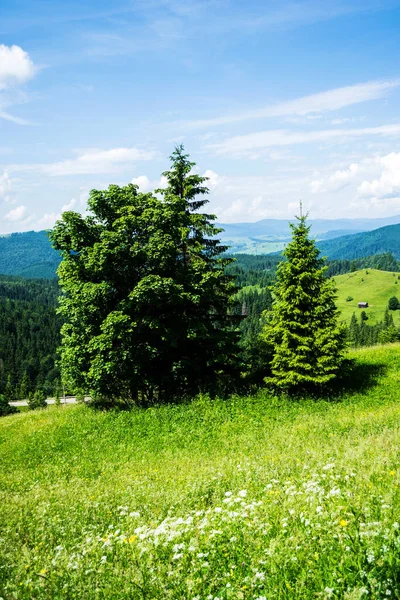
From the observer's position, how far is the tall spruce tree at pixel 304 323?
21.2 meters

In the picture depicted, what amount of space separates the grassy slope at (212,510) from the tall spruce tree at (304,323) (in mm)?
2371

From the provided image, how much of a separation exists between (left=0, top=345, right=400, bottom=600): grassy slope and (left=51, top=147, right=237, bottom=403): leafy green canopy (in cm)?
474

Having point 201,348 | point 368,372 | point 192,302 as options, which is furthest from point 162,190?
point 368,372

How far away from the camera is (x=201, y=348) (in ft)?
82.7

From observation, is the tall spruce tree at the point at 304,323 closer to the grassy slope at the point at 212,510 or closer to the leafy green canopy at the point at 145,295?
the grassy slope at the point at 212,510

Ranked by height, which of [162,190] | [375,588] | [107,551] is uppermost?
[162,190]

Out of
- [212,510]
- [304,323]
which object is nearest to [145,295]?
[304,323]

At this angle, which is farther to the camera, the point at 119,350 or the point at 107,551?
the point at 119,350

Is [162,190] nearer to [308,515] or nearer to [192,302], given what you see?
[192,302]

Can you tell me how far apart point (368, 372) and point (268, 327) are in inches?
298

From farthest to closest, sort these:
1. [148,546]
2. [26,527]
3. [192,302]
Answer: [192,302] < [26,527] < [148,546]

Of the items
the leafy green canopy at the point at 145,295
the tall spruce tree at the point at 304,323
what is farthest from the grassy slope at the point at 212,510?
the leafy green canopy at the point at 145,295

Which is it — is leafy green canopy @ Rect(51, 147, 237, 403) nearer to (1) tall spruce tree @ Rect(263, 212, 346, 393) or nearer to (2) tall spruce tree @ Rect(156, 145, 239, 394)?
(2) tall spruce tree @ Rect(156, 145, 239, 394)

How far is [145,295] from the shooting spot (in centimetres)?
2158
